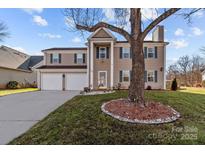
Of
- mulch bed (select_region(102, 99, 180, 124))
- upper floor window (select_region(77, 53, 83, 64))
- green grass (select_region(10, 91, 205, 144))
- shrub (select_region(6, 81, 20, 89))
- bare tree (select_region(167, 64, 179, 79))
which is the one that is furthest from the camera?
bare tree (select_region(167, 64, 179, 79))

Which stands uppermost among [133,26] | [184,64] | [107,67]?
[184,64]

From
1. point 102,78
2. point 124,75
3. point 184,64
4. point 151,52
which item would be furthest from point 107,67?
point 184,64

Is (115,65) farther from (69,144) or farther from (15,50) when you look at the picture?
(15,50)

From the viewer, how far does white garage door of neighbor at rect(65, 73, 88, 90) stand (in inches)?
875

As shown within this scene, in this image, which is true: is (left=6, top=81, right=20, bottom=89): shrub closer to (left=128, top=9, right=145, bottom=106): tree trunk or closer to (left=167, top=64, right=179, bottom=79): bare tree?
(left=128, top=9, right=145, bottom=106): tree trunk

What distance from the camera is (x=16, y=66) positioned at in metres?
29.8

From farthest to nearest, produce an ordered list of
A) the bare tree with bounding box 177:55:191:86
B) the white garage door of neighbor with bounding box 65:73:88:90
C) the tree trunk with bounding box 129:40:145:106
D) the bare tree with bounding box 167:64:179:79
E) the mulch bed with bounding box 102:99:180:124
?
the bare tree with bounding box 167:64:179:79 → the bare tree with bounding box 177:55:191:86 → the white garage door of neighbor with bounding box 65:73:88:90 → the tree trunk with bounding box 129:40:145:106 → the mulch bed with bounding box 102:99:180:124

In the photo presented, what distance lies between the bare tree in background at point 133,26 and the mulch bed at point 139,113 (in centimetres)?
42

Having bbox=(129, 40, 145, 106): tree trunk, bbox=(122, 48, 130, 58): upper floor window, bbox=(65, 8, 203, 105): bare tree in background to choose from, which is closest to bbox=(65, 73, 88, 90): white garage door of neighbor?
bbox=(122, 48, 130, 58): upper floor window

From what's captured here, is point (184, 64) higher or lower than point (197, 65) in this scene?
higher

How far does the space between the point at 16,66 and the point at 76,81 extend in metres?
13.0

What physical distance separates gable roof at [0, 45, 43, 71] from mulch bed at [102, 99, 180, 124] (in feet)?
77.9

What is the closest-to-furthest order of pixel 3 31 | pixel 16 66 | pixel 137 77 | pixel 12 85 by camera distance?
pixel 137 77, pixel 12 85, pixel 3 31, pixel 16 66

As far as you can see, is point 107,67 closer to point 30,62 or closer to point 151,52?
point 151,52
